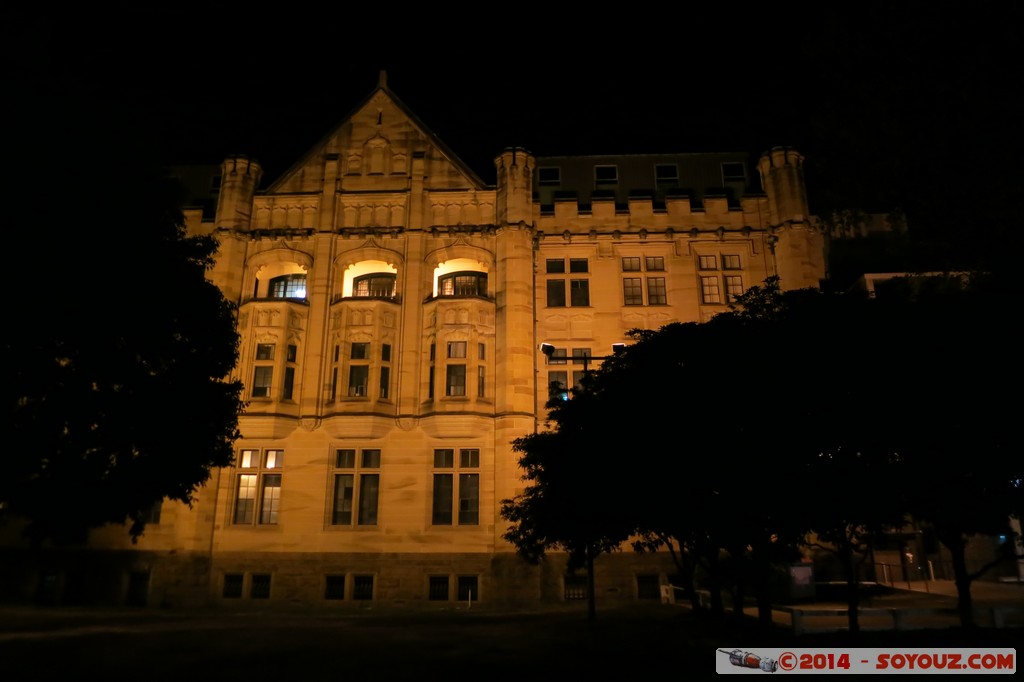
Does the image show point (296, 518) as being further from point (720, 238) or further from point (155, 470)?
point (720, 238)

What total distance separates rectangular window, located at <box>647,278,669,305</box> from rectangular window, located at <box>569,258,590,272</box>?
3513mm

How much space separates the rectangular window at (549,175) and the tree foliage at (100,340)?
1001 inches

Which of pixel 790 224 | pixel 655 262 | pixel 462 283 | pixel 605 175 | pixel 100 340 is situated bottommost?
pixel 100 340

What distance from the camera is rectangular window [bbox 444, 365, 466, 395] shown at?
32.2 m

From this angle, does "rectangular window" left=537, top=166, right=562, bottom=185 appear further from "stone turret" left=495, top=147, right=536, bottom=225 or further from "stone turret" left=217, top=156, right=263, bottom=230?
"stone turret" left=217, top=156, right=263, bottom=230

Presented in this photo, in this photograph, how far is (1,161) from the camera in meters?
13.3

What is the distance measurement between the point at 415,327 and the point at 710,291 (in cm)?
1592

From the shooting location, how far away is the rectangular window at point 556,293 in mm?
34931

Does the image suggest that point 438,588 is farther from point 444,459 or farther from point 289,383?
point 289,383

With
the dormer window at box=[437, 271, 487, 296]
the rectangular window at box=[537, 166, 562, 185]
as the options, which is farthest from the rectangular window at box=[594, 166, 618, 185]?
the dormer window at box=[437, 271, 487, 296]

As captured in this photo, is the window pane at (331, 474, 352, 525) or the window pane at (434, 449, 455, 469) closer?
the window pane at (331, 474, 352, 525)

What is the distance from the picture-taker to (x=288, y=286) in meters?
36.5

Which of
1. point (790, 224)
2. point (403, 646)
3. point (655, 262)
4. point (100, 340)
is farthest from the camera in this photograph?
point (655, 262)

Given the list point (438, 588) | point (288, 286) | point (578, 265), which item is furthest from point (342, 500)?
point (578, 265)
